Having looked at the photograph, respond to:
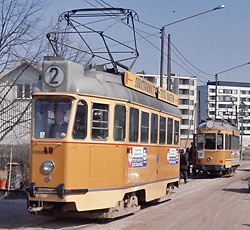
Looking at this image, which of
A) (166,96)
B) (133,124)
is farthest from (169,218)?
(166,96)

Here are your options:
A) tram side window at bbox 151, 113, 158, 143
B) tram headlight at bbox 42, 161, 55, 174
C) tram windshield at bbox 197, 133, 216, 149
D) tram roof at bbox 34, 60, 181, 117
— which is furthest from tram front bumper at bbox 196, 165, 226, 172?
tram headlight at bbox 42, 161, 55, 174

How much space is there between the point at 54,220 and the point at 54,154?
2.29 m

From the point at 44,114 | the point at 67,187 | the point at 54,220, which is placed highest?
the point at 44,114

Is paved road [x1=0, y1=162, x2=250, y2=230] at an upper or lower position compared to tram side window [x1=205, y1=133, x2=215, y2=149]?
lower

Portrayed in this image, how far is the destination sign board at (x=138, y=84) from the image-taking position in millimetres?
11820

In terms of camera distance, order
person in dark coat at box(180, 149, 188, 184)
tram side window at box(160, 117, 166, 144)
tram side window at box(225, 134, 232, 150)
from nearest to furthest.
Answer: tram side window at box(160, 117, 166, 144) < person in dark coat at box(180, 149, 188, 184) < tram side window at box(225, 134, 232, 150)

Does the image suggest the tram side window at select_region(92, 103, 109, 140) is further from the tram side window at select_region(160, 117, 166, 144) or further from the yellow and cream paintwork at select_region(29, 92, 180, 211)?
the tram side window at select_region(160, 117, 166, 144)

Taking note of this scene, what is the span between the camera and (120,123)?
11.2 m

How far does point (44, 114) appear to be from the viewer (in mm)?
10328

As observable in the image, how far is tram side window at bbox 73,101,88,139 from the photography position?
10.2 meters

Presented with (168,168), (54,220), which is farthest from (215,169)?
(54,220)

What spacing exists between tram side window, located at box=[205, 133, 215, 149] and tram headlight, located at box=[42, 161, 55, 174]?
19.2m

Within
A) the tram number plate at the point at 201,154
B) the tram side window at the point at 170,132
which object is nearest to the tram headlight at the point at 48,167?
the tram side window at the point at 170,132

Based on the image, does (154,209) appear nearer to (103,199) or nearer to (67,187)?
(103,199)
